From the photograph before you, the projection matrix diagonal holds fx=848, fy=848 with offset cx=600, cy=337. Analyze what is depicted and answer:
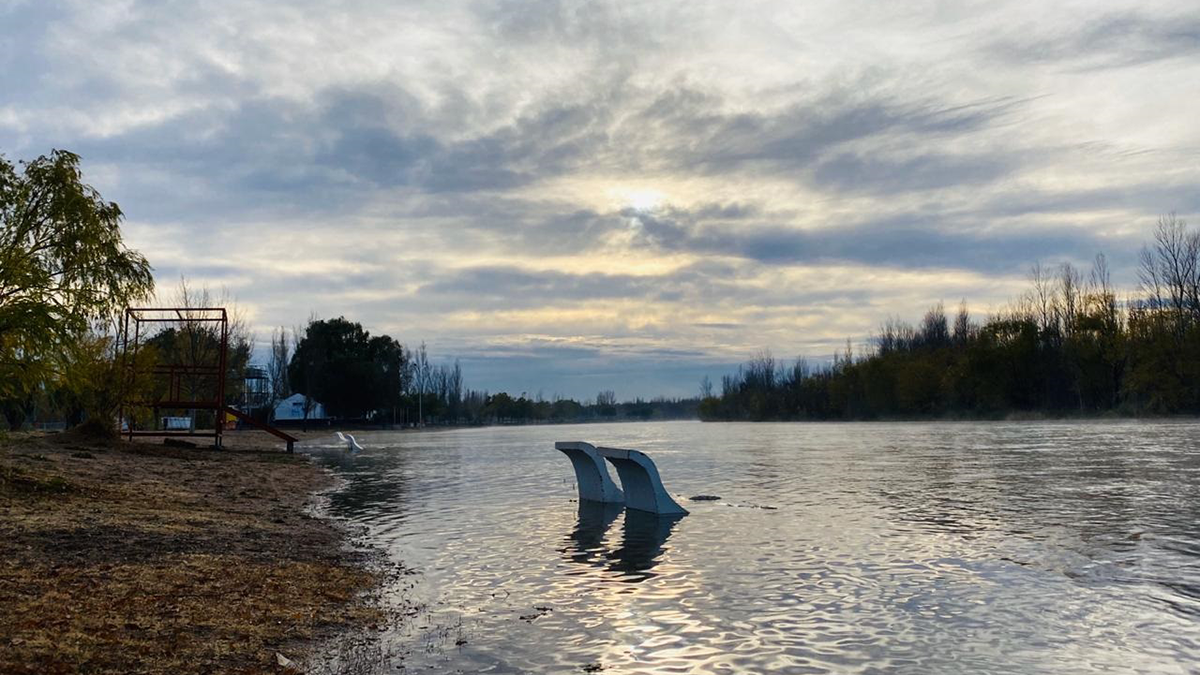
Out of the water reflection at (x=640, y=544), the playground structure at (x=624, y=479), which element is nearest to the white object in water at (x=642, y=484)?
the playground structure at (x=624, y=479)

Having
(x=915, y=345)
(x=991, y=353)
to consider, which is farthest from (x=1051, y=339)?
(x=915, y=345)

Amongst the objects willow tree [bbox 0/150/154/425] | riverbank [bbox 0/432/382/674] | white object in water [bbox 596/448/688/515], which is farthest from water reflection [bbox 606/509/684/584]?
willow tree [bbox 0/150/154/425]

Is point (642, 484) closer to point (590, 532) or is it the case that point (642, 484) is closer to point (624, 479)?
point (624, 479)

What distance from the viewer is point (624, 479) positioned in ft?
55.2

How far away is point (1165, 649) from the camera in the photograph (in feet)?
21.7

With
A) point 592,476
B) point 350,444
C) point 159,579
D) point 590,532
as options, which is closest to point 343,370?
point 350,444

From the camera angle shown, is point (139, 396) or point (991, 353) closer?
point (139, 396)

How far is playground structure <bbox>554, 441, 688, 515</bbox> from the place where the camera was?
15516 mm

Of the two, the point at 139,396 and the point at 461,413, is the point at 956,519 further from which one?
the point at 461,413

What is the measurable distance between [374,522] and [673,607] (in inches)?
340

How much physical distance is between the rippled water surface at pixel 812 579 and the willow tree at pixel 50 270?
5.74 meters

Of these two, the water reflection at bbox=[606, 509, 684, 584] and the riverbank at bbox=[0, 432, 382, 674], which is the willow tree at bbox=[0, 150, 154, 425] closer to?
the riverbank at bbox=[0, 432, 382, 674]

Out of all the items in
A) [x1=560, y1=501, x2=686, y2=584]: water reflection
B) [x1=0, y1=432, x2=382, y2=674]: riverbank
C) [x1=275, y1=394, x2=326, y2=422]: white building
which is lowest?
[x1=560, y1=501, x2=686, y2=584]: water reflection

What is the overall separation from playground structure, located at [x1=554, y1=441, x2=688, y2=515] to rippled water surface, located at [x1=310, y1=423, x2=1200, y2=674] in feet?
1.89
